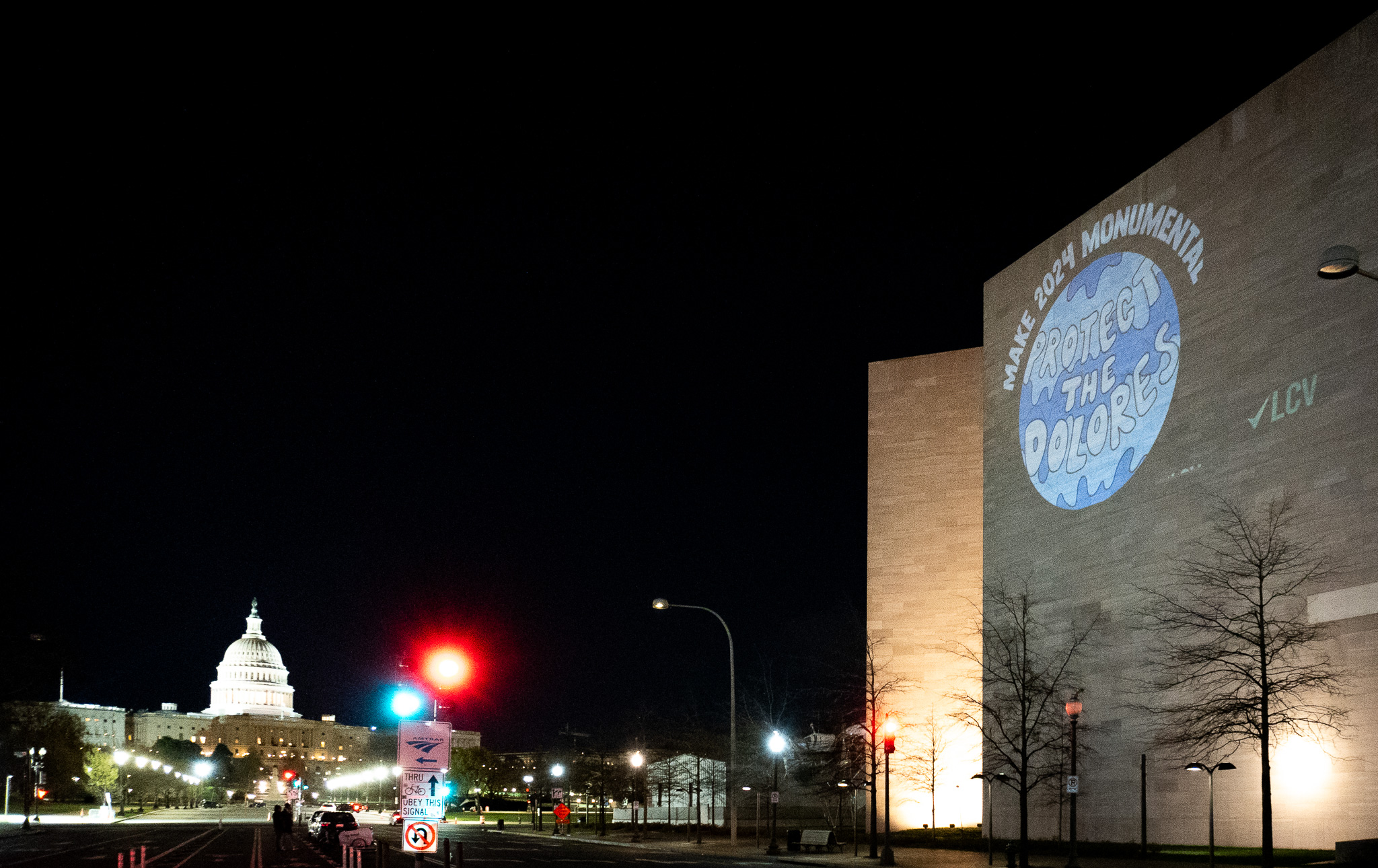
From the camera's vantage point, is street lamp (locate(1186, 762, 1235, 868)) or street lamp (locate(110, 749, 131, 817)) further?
street lamp (locate(110, 749, 131, 817))

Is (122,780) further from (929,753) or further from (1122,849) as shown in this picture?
(1122,849)

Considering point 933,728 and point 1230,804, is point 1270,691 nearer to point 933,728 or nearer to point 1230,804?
point 1230,804

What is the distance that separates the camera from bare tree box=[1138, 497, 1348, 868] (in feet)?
127

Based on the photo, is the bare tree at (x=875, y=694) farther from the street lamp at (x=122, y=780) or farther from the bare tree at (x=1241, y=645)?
the street lamp at (x=122, y=780)

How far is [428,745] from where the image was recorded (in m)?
19.9

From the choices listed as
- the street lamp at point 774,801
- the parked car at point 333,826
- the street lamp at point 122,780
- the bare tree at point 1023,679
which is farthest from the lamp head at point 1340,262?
the street lamp at point 122,780

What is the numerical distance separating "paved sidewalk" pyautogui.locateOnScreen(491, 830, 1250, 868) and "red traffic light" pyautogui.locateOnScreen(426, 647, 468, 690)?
26.8 m

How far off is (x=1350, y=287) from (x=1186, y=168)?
11.5m

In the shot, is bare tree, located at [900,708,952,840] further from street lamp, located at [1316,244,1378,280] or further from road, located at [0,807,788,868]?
street lamp, located at [1316,244,1378,280]

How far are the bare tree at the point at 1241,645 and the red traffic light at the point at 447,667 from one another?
2254 cm

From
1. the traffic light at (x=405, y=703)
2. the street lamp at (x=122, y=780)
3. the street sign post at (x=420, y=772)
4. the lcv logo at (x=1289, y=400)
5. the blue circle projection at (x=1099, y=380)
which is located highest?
the blue circle projection at (x=1099, y=380)

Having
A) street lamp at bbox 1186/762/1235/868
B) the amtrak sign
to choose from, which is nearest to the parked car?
street lamp at bbox 1186/762/1235/868

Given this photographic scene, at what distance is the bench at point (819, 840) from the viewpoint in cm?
5544

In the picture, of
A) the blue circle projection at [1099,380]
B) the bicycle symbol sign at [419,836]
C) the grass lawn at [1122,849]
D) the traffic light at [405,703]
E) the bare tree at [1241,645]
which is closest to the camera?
the bicycle symbol sign at [419,836]
